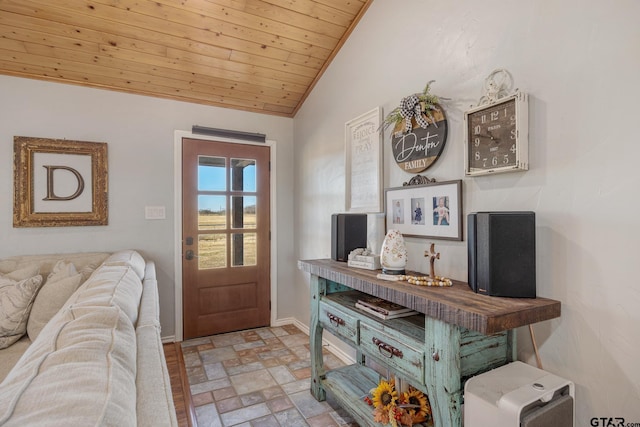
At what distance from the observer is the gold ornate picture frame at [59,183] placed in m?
2.50

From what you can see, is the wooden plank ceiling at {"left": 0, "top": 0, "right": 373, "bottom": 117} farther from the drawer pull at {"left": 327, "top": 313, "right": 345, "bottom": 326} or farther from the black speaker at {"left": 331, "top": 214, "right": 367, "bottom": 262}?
the drawer pull at {"left": 327, "top": 313, "right": 345, "bottom": 326}

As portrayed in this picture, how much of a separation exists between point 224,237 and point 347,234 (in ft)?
5.21

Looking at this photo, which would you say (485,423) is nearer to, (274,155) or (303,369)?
(303,369)

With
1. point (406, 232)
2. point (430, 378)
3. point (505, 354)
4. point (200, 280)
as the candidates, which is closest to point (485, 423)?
point (430, 378)

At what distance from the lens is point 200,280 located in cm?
311

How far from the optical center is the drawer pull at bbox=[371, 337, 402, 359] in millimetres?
1388

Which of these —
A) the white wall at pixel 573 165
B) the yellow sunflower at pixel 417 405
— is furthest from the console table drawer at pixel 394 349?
the white wall at pixel 573 165

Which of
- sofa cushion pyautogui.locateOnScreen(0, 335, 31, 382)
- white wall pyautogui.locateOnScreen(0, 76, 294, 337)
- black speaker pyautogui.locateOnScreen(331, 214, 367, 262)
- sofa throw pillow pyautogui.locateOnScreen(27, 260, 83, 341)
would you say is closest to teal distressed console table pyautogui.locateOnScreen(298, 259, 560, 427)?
black speaker pyautogui.locateOnScreen(331, 214, 367, 262)

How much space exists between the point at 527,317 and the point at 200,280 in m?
2.76

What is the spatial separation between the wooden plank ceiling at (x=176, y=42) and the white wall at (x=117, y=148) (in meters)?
0.13

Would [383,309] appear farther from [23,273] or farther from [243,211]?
[23,273]

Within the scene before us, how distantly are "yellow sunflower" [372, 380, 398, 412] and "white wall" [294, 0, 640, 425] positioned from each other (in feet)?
2.08

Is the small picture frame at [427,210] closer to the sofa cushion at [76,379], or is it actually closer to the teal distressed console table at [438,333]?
the teal distressed console table at [438,333]

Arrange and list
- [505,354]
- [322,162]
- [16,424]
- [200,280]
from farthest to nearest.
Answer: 1. [200,280]
2. [322,162]
3. [505,354]
4. [16,424]
